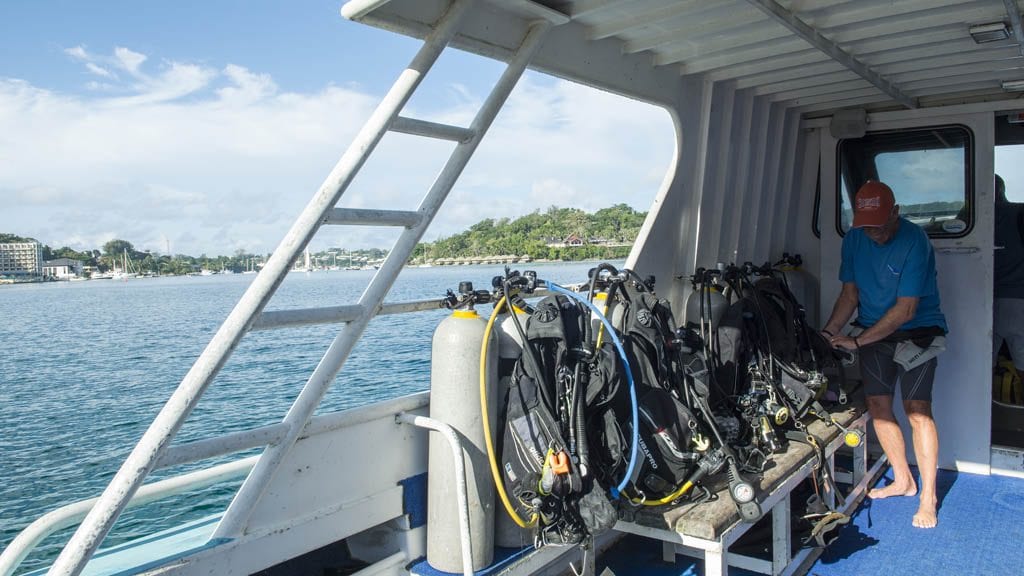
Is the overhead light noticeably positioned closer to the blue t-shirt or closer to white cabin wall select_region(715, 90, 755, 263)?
the blue t-shirt

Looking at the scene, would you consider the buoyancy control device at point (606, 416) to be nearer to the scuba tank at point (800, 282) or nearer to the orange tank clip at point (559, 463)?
the orange tank clip at point (559, 463)

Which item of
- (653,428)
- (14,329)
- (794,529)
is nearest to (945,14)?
(653,428)

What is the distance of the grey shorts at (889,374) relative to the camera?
391 cm

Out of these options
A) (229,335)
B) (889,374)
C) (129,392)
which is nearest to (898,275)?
(889,374)

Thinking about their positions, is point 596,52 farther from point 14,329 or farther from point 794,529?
point 14,329

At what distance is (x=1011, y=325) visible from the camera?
16.4 feet

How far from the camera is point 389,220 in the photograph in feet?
7.70

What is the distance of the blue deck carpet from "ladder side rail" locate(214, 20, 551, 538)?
7.42 feet

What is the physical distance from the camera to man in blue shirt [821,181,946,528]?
12.5 feet

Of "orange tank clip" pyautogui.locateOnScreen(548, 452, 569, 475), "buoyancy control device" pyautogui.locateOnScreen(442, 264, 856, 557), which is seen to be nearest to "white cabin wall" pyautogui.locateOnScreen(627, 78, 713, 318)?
"buoyancy control device" pyautogui.locateOnScreen(442, 264, 856, 557)

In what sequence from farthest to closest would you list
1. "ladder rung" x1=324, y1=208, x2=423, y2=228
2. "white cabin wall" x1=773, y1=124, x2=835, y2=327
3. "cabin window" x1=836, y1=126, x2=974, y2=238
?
"white cabin wall" x1=773, y1=124, x2=835, y2=327 < "cabin window" x1=836, y1=126, x2=974, y2=238 < "ladder rung" x1=324, y1=208, x2=423, y2=228

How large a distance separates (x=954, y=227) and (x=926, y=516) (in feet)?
6.24

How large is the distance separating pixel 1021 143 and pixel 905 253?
77.6 inches

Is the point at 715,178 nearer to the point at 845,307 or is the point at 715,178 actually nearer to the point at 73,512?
the point at 845,307
